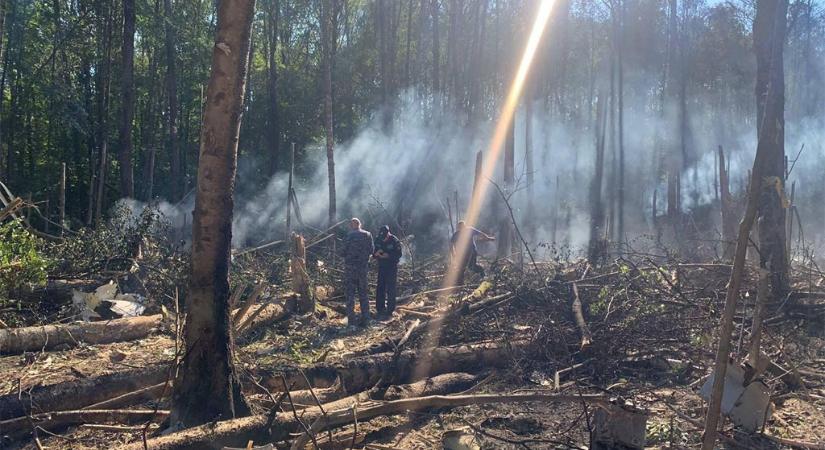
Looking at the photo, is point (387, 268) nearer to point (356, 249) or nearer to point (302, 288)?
point (356, 249)

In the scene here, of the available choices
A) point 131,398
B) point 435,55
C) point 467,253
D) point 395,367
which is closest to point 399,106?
point 435,55

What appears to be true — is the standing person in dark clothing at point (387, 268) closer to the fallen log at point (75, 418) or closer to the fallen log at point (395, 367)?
the fallen log at point (395, 367)

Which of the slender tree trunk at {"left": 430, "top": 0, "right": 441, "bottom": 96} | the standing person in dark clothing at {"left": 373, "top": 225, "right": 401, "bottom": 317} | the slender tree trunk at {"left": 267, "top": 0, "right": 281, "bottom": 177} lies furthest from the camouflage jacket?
the slender tree trunk at {"left": 430, "top": 0, "right": 441, "bottom": 96}

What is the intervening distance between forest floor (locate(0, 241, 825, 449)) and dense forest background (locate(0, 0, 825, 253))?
1066 centimetres

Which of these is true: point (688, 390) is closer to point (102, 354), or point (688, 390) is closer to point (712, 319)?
point (712, 319)

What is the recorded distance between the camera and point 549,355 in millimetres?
7312

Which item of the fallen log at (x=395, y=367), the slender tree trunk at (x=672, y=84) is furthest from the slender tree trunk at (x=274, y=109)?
the fallen log at (x=395, y=367)

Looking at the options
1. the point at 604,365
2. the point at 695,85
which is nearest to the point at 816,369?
the point at 604,365

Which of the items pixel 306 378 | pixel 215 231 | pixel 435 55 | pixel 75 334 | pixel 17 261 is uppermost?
pixel 435 55

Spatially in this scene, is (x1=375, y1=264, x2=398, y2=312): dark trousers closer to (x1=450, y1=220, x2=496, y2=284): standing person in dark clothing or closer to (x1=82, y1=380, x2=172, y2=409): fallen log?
(x1=450, y1=220, x2=496, y2=284): standing person in dark clothing

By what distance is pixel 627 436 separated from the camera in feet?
13.5

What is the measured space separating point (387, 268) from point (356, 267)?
0.68 meters

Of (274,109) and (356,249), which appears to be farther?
(274,109)

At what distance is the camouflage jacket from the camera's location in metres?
10.1
